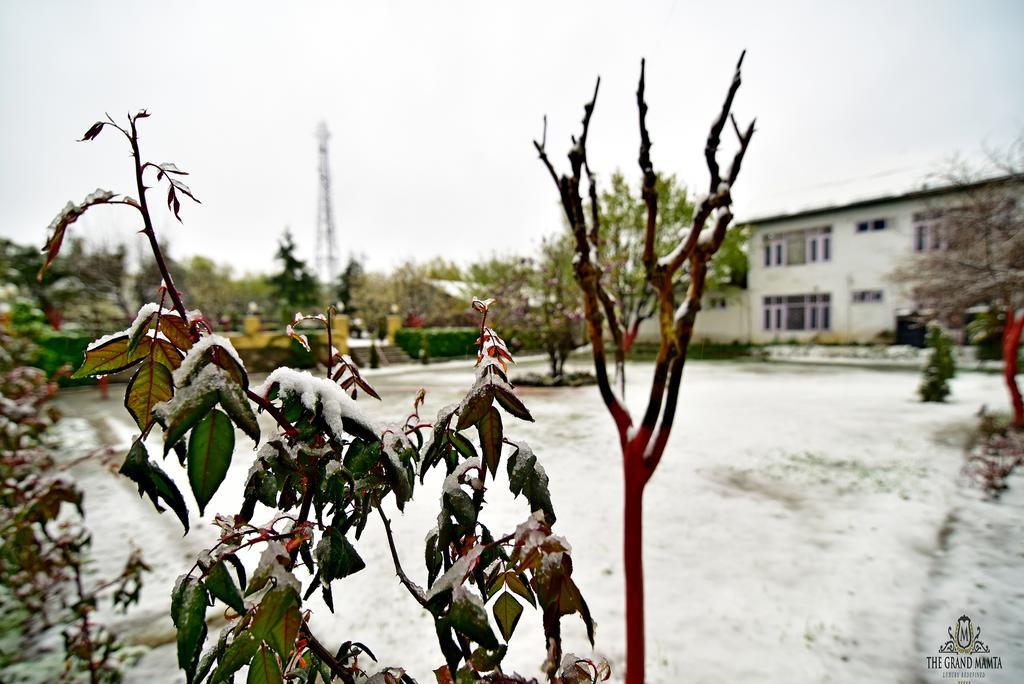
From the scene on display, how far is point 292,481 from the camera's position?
75cm

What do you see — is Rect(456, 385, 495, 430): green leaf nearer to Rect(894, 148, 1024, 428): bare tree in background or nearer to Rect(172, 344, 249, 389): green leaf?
Rect(172, 344, 249, 389): green leaf

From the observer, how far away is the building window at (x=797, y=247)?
1983cm

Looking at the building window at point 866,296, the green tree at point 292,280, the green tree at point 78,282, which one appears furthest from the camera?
the green tree at point 292,280

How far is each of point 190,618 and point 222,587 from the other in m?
0.05

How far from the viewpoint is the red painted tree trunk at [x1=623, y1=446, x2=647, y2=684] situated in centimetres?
171

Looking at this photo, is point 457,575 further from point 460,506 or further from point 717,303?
point 717,303

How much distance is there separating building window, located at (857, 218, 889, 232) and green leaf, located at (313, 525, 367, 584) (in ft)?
77.3


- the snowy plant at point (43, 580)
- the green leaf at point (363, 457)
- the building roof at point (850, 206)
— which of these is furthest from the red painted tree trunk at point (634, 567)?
the building roof at point (850, 206)

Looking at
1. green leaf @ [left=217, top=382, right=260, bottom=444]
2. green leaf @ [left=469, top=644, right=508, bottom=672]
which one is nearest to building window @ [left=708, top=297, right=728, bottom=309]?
green leaf @ [left=469, top=644, right=508, bottom=672]

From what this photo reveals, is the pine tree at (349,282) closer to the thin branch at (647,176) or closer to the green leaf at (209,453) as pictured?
the thin branch at (647,176)

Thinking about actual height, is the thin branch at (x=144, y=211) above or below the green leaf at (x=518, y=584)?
above

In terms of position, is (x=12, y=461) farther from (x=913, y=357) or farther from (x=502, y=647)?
(x=913, y=357)

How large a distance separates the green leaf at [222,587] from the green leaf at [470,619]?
251 millimetres

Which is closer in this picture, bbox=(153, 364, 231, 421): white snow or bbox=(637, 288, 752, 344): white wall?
bbox=(153, 364, 231, 421): white snow
